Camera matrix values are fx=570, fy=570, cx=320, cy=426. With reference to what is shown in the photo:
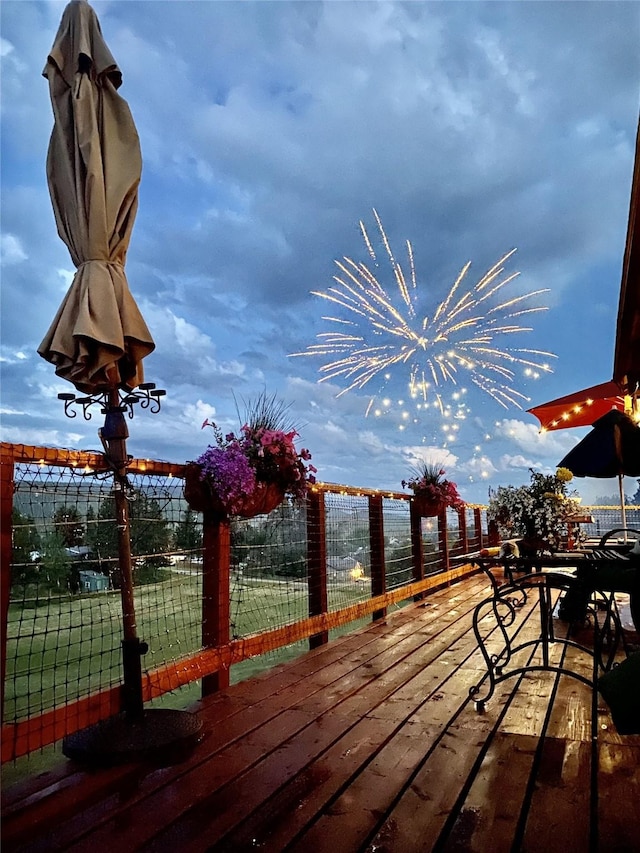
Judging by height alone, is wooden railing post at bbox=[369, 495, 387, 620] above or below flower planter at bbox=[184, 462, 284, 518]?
below

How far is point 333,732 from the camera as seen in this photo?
2279mm

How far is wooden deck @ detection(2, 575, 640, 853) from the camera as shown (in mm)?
1483

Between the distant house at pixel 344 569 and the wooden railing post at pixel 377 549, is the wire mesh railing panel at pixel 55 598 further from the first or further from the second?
the wooden railing post at pixel 377 549

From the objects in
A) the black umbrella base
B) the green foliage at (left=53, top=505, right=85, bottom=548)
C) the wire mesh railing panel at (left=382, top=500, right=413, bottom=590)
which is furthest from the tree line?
the wire mesh railing panel at (left=382, top=500, right=413, bottom=590)

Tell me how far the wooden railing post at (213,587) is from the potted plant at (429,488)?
147 inches

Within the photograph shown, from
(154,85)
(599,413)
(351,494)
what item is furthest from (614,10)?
(154,85)

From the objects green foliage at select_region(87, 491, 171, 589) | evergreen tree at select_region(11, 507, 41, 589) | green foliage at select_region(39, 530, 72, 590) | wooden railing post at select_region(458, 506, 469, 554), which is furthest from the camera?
wooden railing post at select_region(458, 506, 469, 554)

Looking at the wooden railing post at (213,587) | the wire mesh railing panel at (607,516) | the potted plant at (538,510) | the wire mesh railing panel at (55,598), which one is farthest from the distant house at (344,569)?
the wire mesh railing panel at (607,516)

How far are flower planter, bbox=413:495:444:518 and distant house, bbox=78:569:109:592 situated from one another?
450 centimetres

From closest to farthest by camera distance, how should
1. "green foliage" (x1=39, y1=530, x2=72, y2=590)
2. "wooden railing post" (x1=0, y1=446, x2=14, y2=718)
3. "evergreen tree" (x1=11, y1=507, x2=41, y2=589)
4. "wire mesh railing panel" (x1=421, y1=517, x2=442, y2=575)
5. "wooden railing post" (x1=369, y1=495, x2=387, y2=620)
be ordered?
1. "wooden railing post" (x1=0, y1=446, x2=14, y2=718)
2. "evergreen tree" (x1=11, y1=507, x2=41, y2=589)
3. "green foliage" (x1=39, y1=530, x2=72, y2=590)
4. "wooden railing post" (x1=369, y1=495, x2=387, y2=620)
5. "wire mesh railing panel" (x1=421, y1=517, x2=442, y2=575)

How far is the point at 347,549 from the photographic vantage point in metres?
4.78

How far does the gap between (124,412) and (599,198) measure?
66.1 ft

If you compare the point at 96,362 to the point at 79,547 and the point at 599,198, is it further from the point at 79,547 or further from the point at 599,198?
the point at 599,198

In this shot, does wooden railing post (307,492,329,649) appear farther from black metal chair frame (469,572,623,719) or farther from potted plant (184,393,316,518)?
black metal chair frame (469,572,623,719)
